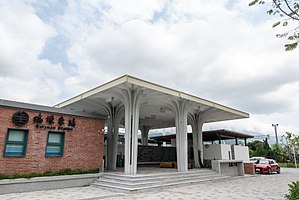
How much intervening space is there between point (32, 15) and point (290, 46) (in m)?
8.70

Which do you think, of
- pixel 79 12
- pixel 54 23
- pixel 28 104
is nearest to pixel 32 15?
pixel 54 23

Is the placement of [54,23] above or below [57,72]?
above

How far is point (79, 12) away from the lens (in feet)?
27.5

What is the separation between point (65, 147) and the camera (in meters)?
10.2

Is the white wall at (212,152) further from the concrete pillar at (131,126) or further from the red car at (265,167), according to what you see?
the concrete pillar at (131,126)

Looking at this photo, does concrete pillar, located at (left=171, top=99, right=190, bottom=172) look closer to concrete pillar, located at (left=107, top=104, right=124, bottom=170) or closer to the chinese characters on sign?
concrete pillar, located at (left=107, top=104, right=124, bottom=170)

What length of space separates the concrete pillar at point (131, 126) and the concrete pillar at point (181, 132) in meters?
3.16

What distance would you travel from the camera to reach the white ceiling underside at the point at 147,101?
10289 millimetres

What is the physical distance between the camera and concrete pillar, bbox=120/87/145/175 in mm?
10672

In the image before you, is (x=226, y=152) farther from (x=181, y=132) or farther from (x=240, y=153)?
(x=181, y=132)

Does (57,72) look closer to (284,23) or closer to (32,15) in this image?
(32,15)

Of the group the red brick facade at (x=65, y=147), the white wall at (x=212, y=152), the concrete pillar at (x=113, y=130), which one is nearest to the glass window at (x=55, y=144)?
the red brick facade at (x=65, y=147)

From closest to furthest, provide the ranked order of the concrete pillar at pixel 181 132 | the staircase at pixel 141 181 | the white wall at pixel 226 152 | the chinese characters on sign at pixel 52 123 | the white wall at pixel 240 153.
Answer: the staircase at pixel 141 181 < the chinese characters on sign at pixel 52 123 < the concrete pillar at pixel 181 132 < the white wall at pixel 226 152 < the white wall at pixel 240 153

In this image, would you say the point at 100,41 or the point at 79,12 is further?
the point at 100,41
